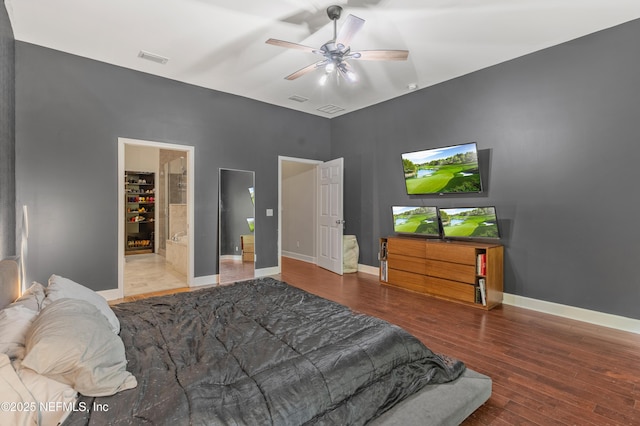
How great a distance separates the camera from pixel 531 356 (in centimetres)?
271

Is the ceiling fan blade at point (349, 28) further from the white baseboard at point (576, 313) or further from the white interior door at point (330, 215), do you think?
the white baseboard at point (576, 313)

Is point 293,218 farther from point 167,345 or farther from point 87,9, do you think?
point 167,345

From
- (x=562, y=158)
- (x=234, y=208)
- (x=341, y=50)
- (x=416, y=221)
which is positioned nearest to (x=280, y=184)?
(x=234, y=208)

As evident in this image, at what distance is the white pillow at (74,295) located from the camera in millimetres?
1807

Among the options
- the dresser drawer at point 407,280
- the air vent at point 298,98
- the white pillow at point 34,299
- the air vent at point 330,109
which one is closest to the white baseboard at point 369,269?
the dresser drawer at point 407,280

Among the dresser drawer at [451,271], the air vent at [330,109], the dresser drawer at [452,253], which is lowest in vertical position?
the dresser drawer at [451,271]

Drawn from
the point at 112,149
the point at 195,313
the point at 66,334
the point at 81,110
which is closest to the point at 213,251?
the point at 112,149

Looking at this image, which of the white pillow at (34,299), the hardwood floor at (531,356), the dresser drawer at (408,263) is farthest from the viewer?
the dresser drawer at (408,263)

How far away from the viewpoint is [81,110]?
13.5 ft

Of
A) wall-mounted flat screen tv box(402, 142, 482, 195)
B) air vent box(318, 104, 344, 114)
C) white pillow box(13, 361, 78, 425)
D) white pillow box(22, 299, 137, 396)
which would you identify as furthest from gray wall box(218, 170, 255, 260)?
white pillow box(13, 361, 78, 425)

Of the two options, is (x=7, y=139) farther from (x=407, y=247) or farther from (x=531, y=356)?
(x=531, y=356)

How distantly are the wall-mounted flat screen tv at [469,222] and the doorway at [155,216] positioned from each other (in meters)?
4.32

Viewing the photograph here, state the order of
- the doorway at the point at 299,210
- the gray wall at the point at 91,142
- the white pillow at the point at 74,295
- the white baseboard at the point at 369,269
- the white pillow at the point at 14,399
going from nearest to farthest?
the white pillow at the point at 14,399
the white pillow at the point at 74,295
the gray wall at the point at 91,142
the white baseboard at the point at 369,269
the doorway at the point at 299,210

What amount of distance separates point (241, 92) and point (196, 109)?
0.82 meters
